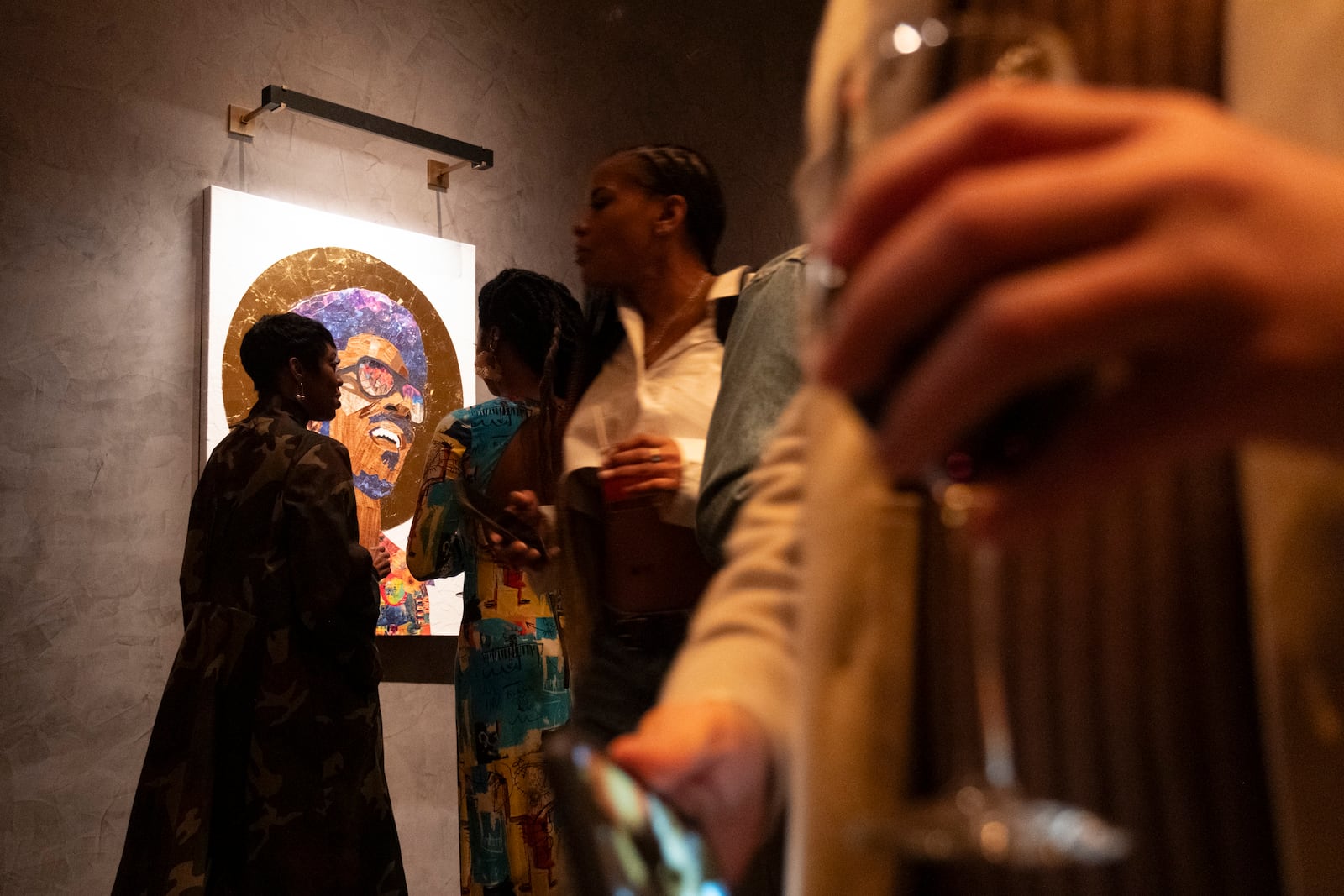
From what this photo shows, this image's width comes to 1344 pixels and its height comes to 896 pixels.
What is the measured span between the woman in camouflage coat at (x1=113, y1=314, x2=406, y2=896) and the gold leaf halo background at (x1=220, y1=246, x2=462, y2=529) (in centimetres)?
61

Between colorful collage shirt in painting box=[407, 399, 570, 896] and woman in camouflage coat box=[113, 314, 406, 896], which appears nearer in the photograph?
woman in camouflage coat box=[113, 314, 406, 896]

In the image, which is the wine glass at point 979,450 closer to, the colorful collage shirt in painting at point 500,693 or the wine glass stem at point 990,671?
the wine glass stem at point 990,671

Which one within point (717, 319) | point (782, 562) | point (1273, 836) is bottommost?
point (1273, 836)

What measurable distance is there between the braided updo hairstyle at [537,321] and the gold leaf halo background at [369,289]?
0.79 metres

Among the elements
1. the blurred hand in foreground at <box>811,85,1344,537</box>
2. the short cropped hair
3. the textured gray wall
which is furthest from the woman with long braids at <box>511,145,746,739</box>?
the textured gray wall

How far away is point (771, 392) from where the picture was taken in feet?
4.16

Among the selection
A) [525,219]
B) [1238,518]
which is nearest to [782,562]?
[1238,518]

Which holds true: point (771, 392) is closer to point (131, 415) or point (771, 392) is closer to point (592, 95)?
point (131, 415)

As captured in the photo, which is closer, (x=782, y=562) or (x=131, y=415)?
(x=782, y=562)

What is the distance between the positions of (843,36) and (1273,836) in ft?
1.20

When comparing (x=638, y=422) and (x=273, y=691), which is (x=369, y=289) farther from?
(x=638, y=422)

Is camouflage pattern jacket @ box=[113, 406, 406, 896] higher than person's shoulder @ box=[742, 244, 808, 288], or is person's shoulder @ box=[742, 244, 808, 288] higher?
person's shoulder @ box=[742, 244, 808, 288]

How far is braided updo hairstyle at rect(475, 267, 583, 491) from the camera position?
253 centimetres

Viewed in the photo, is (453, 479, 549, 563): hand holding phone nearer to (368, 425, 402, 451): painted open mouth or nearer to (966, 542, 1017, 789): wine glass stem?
(368, 425, 402, 451): painted open mouth
